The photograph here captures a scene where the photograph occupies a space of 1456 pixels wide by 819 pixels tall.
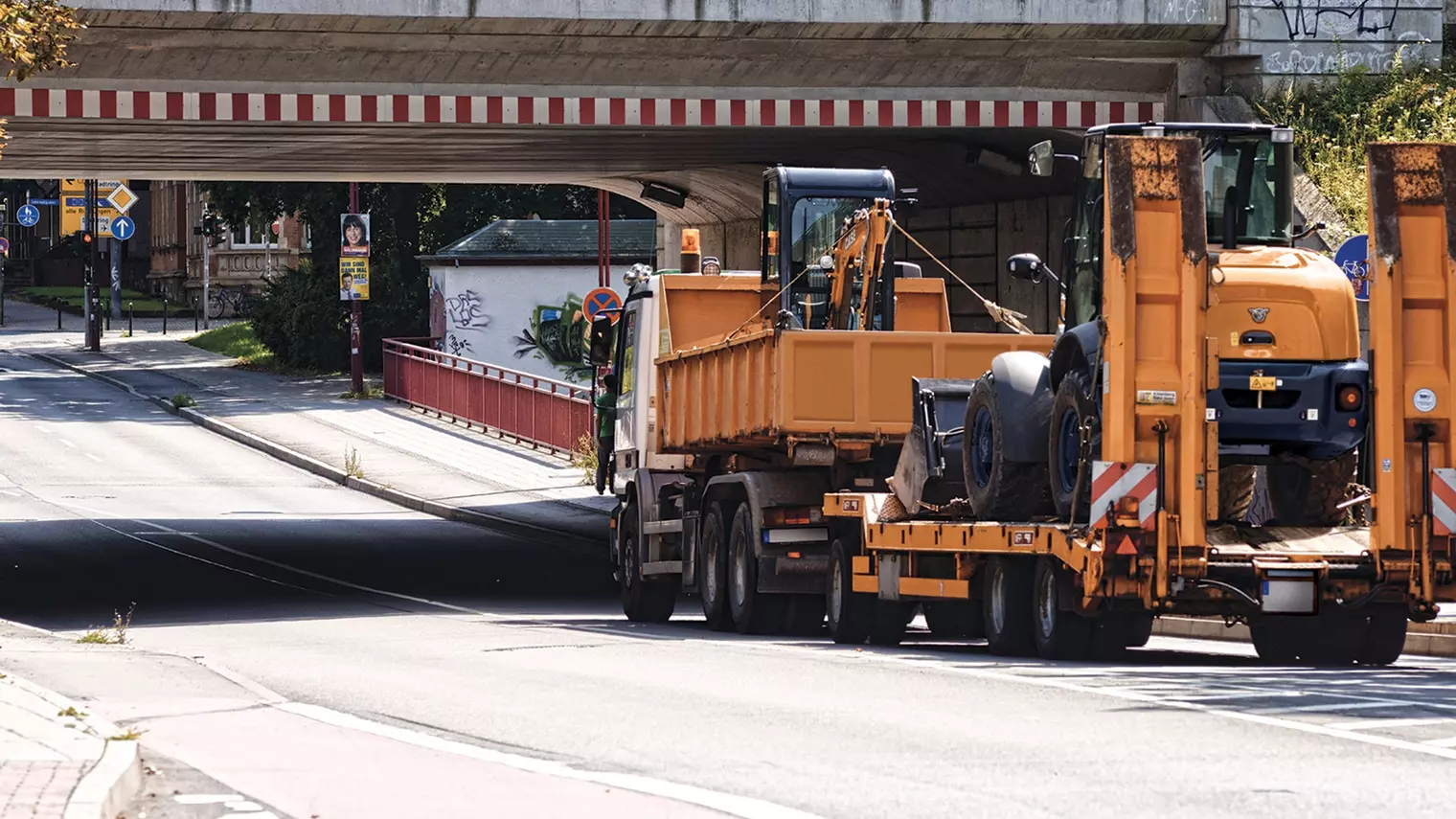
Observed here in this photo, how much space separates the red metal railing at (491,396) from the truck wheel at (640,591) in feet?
61.6

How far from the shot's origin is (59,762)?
9445mm

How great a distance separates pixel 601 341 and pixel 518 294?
32.3 metres

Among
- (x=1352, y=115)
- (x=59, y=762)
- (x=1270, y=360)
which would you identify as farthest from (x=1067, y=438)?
(x=1352, y=115)

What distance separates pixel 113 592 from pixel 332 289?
109 feet

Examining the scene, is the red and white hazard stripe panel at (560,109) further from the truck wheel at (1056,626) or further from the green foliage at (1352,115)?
the truck wheel at (1056,626)

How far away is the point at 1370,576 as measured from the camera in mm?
14609

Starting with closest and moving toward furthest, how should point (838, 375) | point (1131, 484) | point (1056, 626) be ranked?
point (1131, 484), point (1056, 626), point (838, 375)

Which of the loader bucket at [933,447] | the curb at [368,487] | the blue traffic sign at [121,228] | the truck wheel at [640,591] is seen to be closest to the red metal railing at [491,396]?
the curb at [368,487]

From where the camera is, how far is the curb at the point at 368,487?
3400cm

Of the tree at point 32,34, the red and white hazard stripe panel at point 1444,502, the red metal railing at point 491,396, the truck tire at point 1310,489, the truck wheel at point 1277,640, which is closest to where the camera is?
the red and white hazard stripe panel at point 1444,502

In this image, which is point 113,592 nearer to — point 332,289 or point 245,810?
point 245,810

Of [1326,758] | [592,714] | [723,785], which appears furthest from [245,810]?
[1326,758]

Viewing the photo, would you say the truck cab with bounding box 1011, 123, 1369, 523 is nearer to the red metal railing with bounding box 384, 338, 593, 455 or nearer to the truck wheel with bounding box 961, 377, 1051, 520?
the truck wheel with bounding box 961, 377, 1051, 520

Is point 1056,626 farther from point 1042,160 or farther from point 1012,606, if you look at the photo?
point 1042,160
